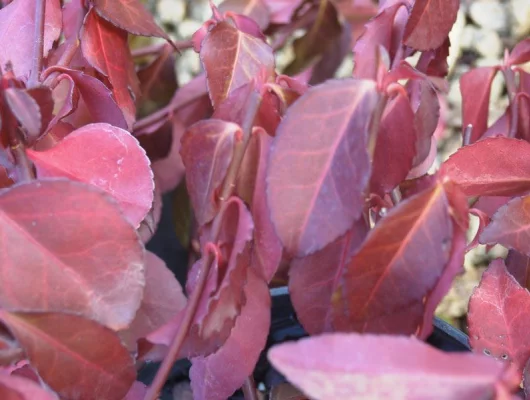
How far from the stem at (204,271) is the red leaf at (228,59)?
75 mm

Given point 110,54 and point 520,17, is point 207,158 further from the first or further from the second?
point 520,17

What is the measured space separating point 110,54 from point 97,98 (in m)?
0.06

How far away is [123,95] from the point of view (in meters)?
0.47

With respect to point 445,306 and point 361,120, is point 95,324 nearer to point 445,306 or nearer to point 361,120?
point 361,120

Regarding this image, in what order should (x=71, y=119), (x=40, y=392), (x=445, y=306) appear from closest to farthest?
(x=40, y=392) < (x=71, y=119) < (x=445, y=306)

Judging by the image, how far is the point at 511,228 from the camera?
14.9 inches

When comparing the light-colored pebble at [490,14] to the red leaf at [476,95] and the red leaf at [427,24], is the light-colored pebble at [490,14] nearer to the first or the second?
the red leaf at [476,95]

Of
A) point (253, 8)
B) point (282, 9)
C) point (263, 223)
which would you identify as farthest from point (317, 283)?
point (282, 9)

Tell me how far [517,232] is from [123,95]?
287 millimetres

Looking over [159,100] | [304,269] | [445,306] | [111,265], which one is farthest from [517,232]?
[445,306]

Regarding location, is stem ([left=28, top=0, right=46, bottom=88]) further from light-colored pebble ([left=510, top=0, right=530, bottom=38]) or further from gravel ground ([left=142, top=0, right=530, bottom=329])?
light-colored pebble ([left=510, top=0, right=530, bottom=38])

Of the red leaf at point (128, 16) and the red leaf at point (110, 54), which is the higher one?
the red leaf at point (128, 16)

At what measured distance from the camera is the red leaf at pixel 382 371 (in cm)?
22

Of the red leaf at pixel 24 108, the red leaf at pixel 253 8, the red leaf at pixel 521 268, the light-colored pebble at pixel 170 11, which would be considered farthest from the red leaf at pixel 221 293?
the light-colored pebble at pixel 170 11
